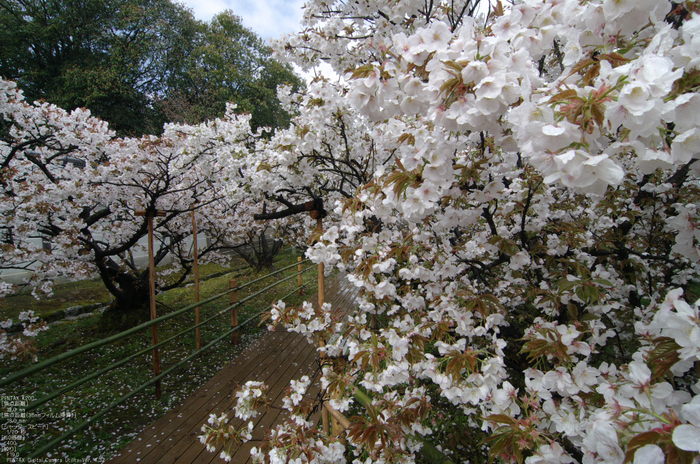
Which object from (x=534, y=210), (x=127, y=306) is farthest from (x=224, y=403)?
(x=534, y=210)

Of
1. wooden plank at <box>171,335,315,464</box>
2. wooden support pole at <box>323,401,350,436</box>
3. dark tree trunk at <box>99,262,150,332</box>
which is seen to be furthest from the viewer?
dark tree trunk at <box>99,262,150,332</box>

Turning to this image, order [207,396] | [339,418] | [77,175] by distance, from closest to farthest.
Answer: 1. [339,418]
2. [207,396]
3. [77,175]

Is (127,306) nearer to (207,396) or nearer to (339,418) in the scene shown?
(207,396)

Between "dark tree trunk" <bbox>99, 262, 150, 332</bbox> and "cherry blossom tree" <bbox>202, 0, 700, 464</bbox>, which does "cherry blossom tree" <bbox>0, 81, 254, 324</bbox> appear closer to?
"dark tree trunk" <bbox>99, 262, 150, 332</bbox>

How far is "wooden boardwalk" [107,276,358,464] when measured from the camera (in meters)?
2.42

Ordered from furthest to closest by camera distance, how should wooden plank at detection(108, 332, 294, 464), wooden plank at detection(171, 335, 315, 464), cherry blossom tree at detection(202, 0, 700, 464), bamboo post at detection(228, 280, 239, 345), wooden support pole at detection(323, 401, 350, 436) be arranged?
bamboo post at detection(228, 280, 239, 345) → wooden plank at detection(108, 332, 294, 464) → wooden plank at detection(171, 335, 315, 464) → wooden support pole at detection(323, 401, 350, 436) → cherry blossom tree at detection(202, 0, 700, 464)

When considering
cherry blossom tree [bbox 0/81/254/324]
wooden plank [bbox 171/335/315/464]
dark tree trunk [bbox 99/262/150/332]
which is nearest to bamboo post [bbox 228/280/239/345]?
wooden plank [bbox 171/335/315/464]

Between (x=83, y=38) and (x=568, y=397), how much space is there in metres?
19.2

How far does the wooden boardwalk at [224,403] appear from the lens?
2.42 meters

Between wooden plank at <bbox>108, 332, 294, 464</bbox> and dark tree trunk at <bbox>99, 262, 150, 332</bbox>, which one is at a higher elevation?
dark tree trunk at <bbox>99, 262, 150, 332</bbox>

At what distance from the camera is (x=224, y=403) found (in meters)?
3.08

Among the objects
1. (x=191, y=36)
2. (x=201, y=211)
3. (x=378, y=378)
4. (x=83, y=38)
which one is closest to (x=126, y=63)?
(x=83, y=38)

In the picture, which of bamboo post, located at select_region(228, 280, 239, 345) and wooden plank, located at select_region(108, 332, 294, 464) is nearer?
wooden plank, located at select_region(108, 332, 294, 464)

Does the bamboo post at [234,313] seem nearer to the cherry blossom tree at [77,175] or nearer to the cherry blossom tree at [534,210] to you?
the cherry blossom tree at [77,175]
